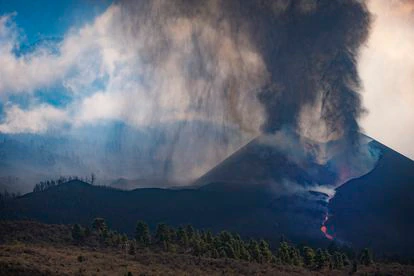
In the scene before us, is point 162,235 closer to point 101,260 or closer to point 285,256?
point 285,256

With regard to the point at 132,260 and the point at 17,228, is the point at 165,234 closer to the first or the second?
the point at 132,260

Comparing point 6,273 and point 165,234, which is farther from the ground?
point 165,234

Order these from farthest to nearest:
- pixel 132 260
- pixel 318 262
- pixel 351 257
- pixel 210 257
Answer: pixel 351 257, pixel 318 262, pixel 210 257, pixel 132 260

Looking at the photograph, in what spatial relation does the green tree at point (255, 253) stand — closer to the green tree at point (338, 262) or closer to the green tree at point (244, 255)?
the green tree at point (244, 255)

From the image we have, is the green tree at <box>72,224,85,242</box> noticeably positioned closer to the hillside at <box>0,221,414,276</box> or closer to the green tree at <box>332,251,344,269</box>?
the hillside at <box>0,221,414,276</box>

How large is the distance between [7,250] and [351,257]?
110264 mm

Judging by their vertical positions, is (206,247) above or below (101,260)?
above

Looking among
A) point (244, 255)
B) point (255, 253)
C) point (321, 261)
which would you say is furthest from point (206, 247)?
point (321, 261)

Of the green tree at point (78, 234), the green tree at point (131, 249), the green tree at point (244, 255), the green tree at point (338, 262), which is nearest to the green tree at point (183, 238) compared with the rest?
the green tree at point (244, 255)

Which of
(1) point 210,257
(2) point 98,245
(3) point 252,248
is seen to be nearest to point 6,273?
(2) point 98,245

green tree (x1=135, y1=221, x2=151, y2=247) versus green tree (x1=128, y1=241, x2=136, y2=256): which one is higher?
green tree (x1=135, y1=221, x2=151, y2=247)

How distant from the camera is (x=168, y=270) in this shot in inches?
4373

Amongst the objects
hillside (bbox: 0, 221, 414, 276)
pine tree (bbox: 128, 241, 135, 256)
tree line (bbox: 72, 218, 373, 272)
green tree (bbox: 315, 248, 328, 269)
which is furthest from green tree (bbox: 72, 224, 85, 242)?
green tree (bbox: 315, 248, 328, 269)

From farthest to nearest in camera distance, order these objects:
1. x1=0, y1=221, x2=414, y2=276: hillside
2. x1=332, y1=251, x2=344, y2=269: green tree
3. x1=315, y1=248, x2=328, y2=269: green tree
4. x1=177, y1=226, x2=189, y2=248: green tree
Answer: x1=177, y1=226, x2=189, y2=248: green tree, x1=332, y1=251, x2=344, y2=269: green tree, x1=315, y1=248, x2=328, y2=269: green tree, x1=0, y1=221, x2=414, y2=276: hillside
